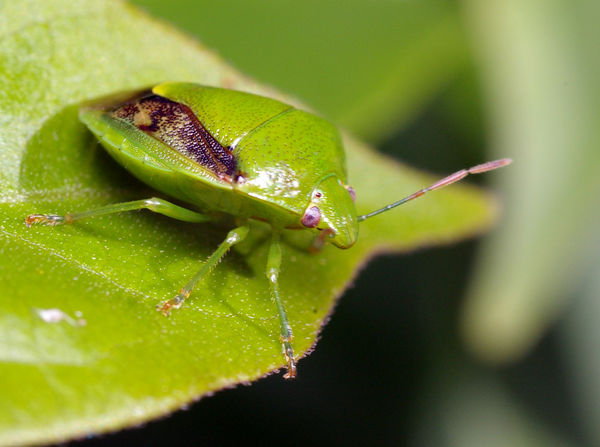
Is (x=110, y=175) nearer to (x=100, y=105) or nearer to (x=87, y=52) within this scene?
(x=100, y=105)

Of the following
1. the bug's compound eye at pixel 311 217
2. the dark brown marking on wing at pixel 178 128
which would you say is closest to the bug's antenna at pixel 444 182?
the bug's compound eye at pixel 311 217

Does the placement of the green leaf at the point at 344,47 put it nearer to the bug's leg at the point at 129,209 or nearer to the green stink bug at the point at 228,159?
the green stink bug at the point at 228,159

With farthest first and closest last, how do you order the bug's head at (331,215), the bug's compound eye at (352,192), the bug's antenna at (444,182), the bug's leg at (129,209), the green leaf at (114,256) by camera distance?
the bug's antenna at (444,182)
the bug's compound eye at (352,192)
the bug's head at (331,215)
the bug's leg at (129,209)
the green leaf at (114,256)

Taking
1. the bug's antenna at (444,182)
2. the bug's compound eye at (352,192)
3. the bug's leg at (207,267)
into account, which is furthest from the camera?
the bug's antenna at (444,182)

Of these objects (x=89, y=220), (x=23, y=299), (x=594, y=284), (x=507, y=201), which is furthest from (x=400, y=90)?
(x=23, y=299)

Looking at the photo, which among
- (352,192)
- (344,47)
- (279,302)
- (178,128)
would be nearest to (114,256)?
(279,302)

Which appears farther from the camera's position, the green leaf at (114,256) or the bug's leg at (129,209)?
the bug's leg at (129,209)
